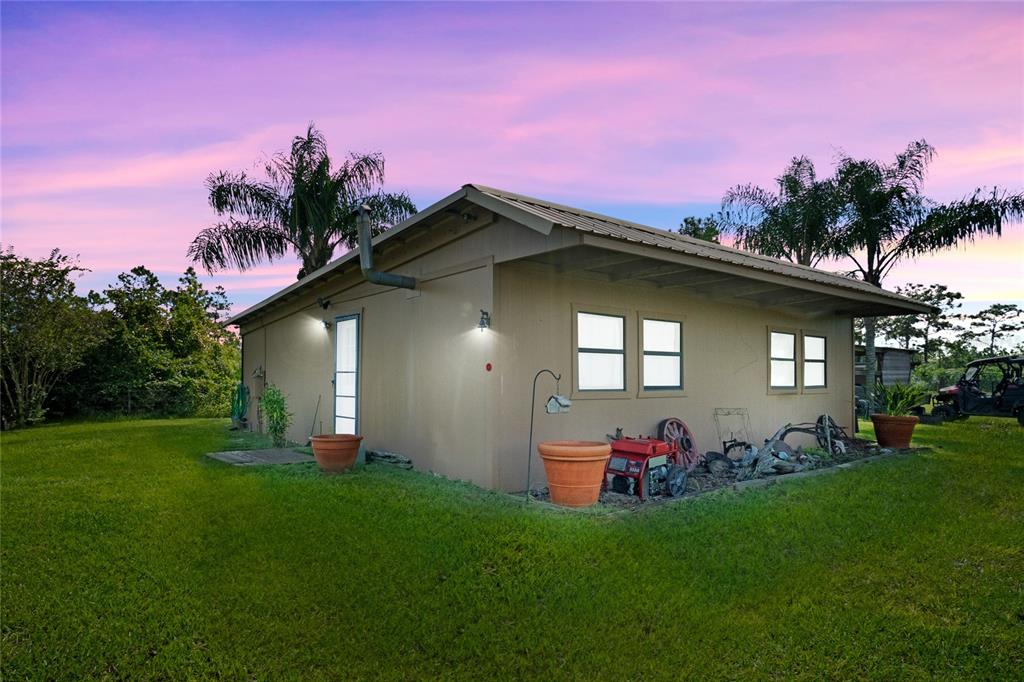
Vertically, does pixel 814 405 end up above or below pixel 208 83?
below

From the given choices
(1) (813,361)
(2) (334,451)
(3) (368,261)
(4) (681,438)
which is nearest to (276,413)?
(2) (334,451)

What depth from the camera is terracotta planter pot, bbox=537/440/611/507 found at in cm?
543

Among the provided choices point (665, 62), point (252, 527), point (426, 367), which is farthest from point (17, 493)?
point (665, 62)

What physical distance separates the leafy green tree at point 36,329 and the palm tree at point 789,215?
18.4 metres

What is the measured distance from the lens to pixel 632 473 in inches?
240

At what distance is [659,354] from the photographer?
7.92 metres

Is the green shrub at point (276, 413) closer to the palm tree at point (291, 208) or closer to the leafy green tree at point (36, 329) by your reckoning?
the palm tree at point (291, 208)

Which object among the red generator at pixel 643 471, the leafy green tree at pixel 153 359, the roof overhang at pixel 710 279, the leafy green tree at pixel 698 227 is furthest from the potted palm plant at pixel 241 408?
the leafy green tree at pixel 698 227

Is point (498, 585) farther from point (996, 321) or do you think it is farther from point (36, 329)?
point (996, 321)

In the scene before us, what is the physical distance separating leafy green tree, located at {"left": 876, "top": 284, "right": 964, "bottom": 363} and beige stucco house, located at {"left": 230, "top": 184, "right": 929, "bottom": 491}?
17.9 m

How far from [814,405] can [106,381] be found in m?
17.9

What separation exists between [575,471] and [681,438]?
9.27ft

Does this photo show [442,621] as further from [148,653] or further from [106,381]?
[106,381]

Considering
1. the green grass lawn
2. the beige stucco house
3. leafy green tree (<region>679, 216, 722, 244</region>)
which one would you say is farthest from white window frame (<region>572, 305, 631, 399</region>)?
leafy green tree (<region>679, 216, 722, 244</region>)
